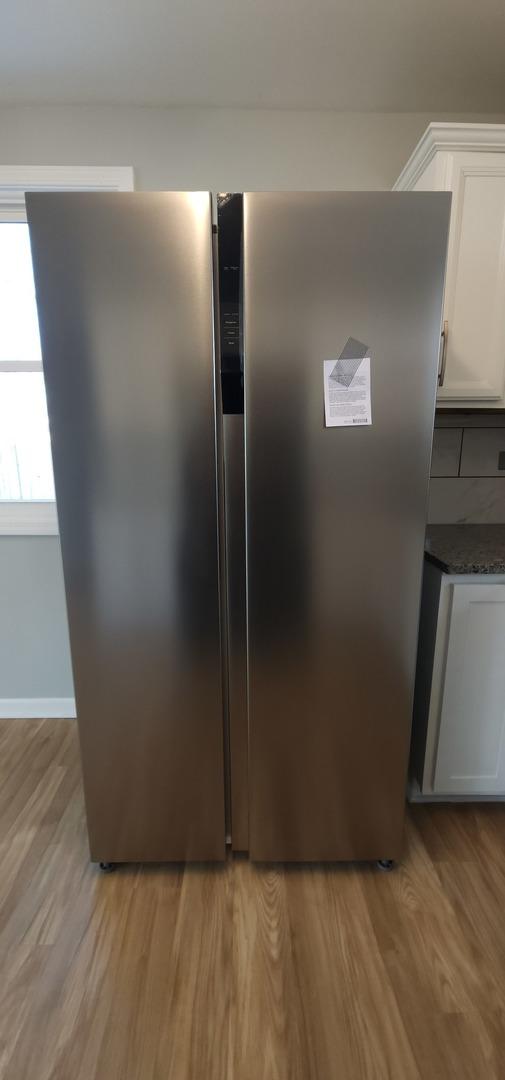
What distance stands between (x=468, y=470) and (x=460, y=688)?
0.96 meters

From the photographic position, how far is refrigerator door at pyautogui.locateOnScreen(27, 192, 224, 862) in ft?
3.43

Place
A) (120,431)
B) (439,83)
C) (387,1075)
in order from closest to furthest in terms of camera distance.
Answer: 1. (387,1075)
2. (120,431)
3. (439,83)

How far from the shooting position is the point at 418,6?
51.8 inches

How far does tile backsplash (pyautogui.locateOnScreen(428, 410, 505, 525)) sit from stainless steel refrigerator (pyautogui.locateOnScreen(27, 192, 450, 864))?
0.94 m

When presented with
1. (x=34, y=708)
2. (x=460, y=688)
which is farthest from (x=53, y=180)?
(x=460, y=688)

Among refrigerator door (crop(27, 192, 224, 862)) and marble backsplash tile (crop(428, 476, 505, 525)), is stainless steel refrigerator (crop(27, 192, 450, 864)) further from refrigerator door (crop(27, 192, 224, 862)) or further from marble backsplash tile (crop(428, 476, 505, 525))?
marble backsplash tile (crop(428, 476, 505, 525))

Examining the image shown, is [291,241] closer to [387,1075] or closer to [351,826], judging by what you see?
[351,826]

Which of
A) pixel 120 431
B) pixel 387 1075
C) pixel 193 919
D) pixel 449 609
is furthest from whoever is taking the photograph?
pixel 449 609

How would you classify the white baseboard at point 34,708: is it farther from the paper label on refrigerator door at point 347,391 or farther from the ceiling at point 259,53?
the ceiling at point 259,53

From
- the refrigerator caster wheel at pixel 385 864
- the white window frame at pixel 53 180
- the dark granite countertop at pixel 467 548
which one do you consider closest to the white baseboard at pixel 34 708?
the refrigerator caster wheel at pixel 385 864

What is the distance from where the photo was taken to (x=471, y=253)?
153 cm

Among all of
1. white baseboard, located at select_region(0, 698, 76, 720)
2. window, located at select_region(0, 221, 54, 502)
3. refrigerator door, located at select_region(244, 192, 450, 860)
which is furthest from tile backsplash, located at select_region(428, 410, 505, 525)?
white baseboard, located at select_region(0, 698, 76, 720)

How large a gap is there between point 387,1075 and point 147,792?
2.65 ft

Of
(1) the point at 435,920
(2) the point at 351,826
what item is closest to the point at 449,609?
(2) the point at 351,826
